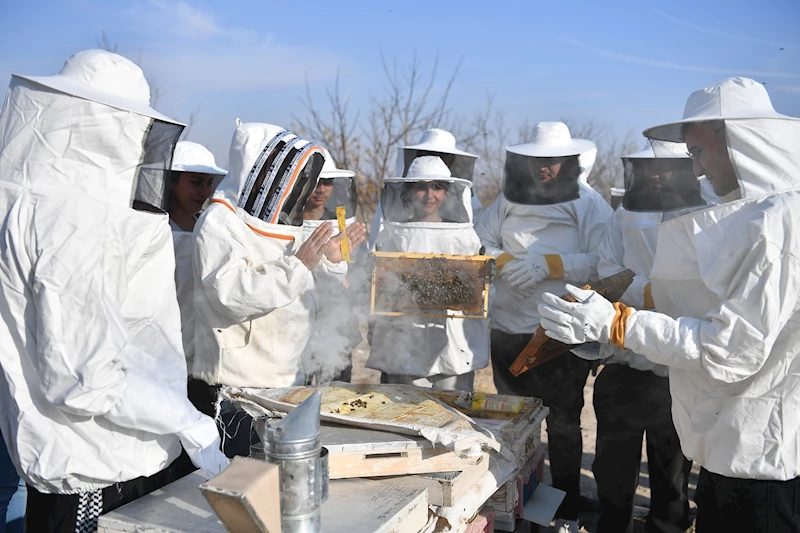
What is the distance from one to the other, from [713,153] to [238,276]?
191 cm

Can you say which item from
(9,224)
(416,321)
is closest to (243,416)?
(9,224)

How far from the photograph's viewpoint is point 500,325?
14.4 ft

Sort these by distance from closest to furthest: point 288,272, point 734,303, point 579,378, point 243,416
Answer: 1. point 734,303
2. point 243,416
3. point 288,272
4. point 579,378

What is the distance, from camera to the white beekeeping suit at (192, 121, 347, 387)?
2857 millimetres

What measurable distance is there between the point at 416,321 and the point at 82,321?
249cm

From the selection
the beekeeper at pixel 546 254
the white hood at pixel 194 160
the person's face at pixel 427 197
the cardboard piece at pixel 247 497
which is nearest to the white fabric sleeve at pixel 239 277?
the white hood at pixel 194 160

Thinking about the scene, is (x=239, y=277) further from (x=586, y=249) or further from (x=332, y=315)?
(x=586, y=249)

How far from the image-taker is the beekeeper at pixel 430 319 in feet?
13.4

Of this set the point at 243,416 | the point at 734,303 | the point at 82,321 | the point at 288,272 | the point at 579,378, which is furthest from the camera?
the point at 579,378

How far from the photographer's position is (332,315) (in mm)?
3570

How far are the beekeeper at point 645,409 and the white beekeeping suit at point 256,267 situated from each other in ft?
5.28

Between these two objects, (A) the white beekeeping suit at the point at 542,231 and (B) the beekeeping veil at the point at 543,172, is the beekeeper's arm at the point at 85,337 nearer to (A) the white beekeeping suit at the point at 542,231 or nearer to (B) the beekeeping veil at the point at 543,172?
(A) the white beekeeping suit at the point at 542,231

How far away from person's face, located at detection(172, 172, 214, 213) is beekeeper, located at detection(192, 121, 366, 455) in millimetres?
844

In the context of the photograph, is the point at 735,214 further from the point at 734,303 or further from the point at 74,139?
the point at 74,139
